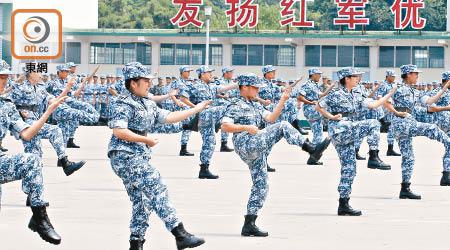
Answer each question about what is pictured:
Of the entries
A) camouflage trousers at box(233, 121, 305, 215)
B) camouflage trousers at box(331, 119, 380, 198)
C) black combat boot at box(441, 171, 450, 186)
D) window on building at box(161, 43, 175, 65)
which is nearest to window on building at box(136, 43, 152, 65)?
window on building at box(161, 43, 175, 65)

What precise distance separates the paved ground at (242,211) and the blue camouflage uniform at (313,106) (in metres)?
1.98

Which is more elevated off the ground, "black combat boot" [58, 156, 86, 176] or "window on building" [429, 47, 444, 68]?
"window on building" [429, 47, 444, 68]

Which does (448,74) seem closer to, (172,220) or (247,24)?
(172,220)

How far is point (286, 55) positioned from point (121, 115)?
1553 inches

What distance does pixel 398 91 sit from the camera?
14.5 metres

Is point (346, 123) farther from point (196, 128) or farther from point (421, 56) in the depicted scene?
point (421, 56)

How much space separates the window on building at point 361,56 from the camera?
4571 cm

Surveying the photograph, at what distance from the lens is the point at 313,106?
67.5 feet

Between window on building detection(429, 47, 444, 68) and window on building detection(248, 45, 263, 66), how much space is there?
891cm

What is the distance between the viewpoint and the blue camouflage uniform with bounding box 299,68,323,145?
19953 millimetres

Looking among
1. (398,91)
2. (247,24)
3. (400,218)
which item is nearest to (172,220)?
(400,218)

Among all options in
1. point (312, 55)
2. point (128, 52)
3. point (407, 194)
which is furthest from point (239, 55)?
point (407, 194)

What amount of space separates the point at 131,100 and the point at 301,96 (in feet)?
36.7

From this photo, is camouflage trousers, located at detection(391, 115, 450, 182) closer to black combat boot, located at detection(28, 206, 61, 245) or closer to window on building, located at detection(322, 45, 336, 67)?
black combat boot, located at detection(28, 206, 61, 245)
